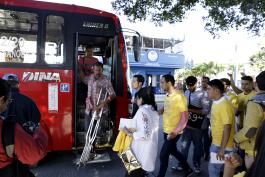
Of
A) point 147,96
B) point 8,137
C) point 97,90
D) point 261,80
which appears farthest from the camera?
point 97,90

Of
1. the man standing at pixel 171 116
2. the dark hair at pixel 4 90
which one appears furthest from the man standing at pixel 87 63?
the dark hair at pixel 4 90

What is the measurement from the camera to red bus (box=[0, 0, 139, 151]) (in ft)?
18.7

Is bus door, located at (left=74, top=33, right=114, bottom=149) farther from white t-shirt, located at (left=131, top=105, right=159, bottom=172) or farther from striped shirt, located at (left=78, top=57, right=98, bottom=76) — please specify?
white t-shirt, located at (left=131, top=105, right=159, bottom=172)

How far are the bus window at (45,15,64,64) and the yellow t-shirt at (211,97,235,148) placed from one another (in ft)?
10.3

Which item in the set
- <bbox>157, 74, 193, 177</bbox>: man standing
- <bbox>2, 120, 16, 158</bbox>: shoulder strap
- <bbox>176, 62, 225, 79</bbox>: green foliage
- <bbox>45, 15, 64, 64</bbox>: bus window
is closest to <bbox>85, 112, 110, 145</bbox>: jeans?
<bbox>45, 15, 64, 64</bbox>: bus window

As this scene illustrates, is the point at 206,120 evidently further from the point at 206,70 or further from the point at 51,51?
the point at 206,70

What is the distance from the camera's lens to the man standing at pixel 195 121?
5738mm

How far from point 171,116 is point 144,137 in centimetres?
107

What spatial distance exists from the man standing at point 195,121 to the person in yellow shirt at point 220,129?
5.19 ft

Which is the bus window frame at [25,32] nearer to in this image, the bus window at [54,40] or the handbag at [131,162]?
the bus window at [54,40]

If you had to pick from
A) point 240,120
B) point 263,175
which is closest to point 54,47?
point 240,120

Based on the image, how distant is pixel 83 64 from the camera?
6.68 metres

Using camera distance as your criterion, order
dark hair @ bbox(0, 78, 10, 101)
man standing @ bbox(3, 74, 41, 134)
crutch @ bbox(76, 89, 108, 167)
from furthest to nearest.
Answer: crutch @ bbox(76, 89, 108, 167)
man standing @ bbox(3, 74, 41, 134)
dark hair @ bbox(0, 78, 10, 101)

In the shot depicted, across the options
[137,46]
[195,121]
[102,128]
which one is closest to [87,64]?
[137,46]
